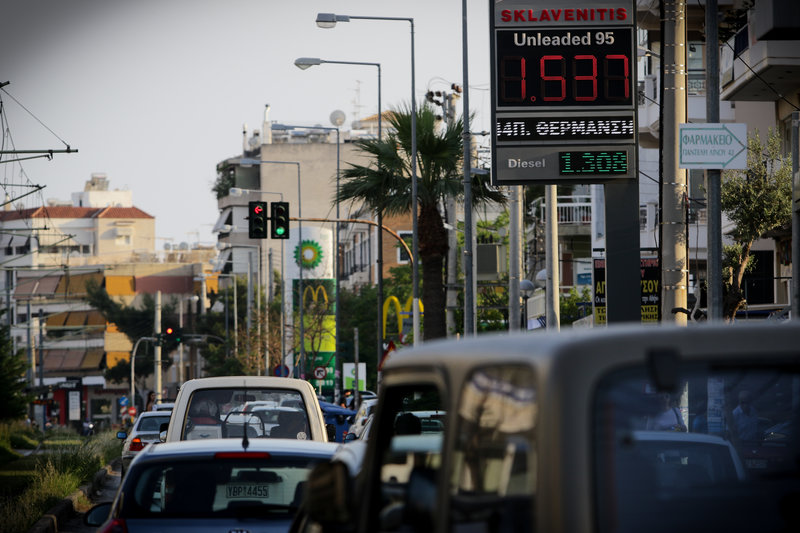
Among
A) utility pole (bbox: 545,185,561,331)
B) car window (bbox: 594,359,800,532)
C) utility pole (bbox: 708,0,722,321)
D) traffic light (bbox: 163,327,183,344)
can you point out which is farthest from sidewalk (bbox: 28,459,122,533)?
traffic light (bbox: 163,327,183,344)

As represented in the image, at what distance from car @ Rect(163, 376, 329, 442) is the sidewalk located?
272cm

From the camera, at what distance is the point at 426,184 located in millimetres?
36188

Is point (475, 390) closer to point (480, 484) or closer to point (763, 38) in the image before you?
point (480, 484)

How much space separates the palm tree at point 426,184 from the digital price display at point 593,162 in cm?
1460

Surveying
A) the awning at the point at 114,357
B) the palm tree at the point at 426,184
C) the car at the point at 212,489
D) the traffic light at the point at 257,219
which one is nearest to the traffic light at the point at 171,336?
the traffic light at the point at 257,219

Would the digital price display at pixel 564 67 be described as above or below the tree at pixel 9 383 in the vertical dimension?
above

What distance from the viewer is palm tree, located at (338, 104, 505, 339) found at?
115ft

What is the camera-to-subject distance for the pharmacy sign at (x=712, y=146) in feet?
55.8

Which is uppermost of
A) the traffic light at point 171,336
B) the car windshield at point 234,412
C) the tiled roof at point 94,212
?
the tiled roof at point 94,212

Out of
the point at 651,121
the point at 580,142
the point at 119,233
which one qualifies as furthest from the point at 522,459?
the point at 119,233

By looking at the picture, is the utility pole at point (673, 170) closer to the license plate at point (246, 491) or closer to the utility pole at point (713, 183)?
the utility pole at point (713, 183)

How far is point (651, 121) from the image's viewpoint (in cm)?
3934

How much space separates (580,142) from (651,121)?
19.8 m

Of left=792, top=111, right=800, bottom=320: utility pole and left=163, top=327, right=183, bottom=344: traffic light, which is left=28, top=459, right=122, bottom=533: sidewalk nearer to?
left=792, top=111, right=800, bottom=320: utility pole
